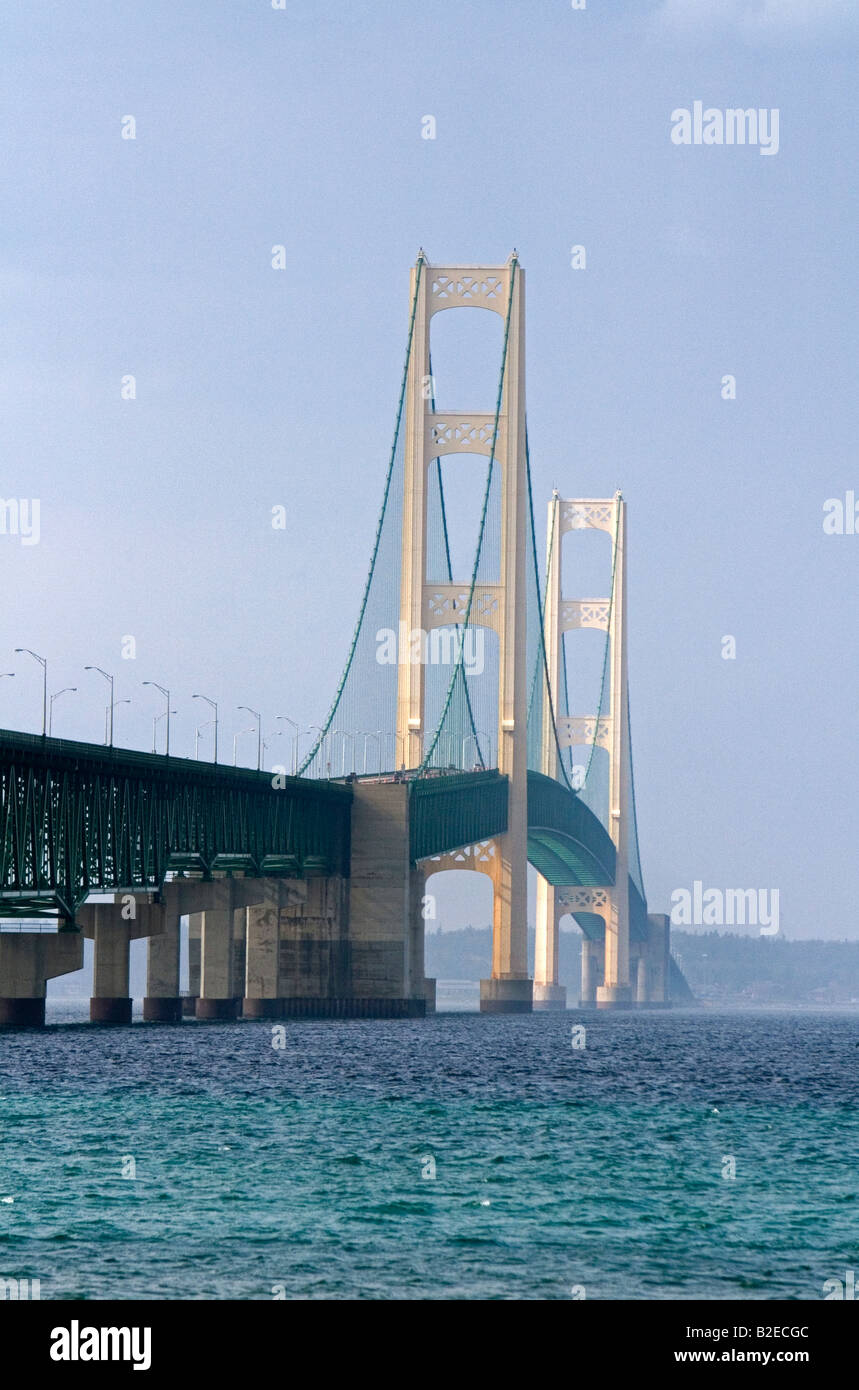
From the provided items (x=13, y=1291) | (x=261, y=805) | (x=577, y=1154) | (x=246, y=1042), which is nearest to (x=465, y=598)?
(x=261, y=805)

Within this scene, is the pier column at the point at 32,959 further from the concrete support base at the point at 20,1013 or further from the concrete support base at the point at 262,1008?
the concrete support base at the point at 262,1008

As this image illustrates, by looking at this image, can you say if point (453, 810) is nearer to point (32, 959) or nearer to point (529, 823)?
point (529, 823)

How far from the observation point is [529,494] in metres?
121

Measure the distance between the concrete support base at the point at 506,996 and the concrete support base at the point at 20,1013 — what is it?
51.3 metres

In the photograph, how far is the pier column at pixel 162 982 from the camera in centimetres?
9231

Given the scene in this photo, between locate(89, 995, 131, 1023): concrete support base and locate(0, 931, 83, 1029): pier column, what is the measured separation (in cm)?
1039

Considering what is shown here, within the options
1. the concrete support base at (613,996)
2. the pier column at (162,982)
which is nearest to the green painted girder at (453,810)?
the pier column at (162,982)

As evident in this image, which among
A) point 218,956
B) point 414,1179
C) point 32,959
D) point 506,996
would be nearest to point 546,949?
point 506,996

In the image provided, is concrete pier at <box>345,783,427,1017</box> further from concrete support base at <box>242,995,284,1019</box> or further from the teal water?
the teal water

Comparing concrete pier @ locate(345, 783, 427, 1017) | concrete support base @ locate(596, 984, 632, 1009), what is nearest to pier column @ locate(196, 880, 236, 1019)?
concrete pier @ locate(345, 783, 427, 1017)

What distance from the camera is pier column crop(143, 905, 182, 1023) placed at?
303 feet

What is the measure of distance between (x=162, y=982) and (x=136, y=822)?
16591 millimetres

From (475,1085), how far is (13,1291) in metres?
33.1

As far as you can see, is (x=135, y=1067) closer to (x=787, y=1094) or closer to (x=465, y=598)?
(x=787, y=1094)
